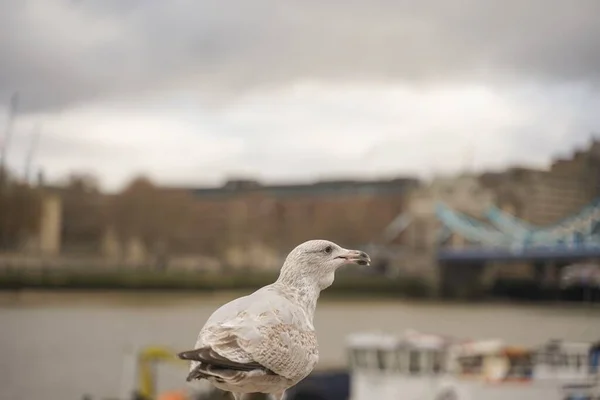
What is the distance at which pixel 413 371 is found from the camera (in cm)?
864

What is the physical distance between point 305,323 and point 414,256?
68.5 ft

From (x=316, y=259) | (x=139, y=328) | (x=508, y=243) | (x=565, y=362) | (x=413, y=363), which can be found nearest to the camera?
(x=316, y=259)

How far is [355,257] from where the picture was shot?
1.30 meters

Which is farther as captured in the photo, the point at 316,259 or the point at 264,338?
the point at 316,259

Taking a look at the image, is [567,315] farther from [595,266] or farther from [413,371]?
[413,371]

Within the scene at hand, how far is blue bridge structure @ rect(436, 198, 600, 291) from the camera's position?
1919 centimetres

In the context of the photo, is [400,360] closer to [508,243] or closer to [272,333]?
[272,333]

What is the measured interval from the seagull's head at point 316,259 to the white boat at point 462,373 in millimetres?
7297

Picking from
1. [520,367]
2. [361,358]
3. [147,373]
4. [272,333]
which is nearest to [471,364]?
[520,367]

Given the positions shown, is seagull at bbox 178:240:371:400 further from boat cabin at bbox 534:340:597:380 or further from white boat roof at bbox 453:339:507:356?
white boat roof at bbox 453:339:507:356

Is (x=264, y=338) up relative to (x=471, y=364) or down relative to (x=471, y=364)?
up

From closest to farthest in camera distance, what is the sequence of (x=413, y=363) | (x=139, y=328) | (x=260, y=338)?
(x=260, y=338), (x=413, y=363), (x=139, y=328)

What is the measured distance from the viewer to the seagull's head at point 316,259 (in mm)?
1286

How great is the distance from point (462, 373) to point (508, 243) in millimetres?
13281
